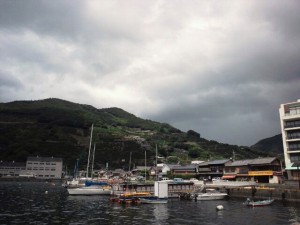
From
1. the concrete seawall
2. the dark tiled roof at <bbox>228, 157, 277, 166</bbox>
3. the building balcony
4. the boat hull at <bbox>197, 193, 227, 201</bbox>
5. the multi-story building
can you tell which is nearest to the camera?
the concrete seawall

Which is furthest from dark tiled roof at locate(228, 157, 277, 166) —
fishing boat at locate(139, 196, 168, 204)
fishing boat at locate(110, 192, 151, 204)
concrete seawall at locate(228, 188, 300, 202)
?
fishing boat at locate(110, 192, 151, 204)

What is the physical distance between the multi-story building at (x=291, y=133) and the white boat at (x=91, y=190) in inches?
2345

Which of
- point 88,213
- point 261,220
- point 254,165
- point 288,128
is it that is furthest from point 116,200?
point 288,128

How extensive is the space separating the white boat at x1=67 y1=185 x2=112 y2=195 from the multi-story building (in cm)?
5956

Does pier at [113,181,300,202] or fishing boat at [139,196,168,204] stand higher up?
pier at [113,181,300,202]

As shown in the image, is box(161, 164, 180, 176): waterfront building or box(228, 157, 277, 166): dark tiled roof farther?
box(161, 164, 180, 176): waterfront building

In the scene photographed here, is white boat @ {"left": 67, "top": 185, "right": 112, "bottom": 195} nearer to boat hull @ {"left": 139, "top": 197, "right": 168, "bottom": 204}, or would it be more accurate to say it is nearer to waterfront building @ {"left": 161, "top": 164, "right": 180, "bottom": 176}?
boat hull @ {"left": 139, "top": 197, "right": 168, "bottom": 204}

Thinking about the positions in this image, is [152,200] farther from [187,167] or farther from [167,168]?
[167,168]

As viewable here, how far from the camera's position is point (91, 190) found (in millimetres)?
93750

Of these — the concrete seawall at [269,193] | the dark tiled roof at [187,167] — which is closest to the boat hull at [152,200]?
the concrete seawall at [269,193]

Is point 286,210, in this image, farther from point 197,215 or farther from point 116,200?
point 116,200

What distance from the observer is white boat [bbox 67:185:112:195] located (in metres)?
92.0

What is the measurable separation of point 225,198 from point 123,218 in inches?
1605

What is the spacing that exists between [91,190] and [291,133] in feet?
228
